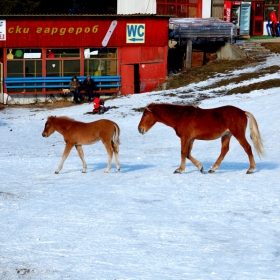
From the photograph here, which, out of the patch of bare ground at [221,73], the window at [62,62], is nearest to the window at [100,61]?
the window at [62,62]

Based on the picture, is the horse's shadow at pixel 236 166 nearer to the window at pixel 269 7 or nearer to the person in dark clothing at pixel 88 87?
the person in dark clothing at pixel 88 87

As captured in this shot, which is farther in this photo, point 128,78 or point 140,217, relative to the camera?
point 128,78

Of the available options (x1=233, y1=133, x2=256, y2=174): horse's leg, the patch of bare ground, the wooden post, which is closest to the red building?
the patch of bare ground

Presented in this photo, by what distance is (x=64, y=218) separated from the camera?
12023 millimetres

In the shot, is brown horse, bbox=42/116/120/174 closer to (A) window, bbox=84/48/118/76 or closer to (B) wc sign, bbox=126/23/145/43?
(A) window, bbox=84/48/118/76

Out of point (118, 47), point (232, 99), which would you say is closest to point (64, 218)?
point (232, 99)

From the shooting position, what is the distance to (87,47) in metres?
34.8

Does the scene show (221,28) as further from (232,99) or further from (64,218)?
(64,218)

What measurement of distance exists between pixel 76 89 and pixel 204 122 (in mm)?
18627

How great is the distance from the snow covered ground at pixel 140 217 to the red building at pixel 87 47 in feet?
48.4

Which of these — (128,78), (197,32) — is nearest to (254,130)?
(128,78)

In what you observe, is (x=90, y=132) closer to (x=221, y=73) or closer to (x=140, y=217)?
(x=140, y=217)

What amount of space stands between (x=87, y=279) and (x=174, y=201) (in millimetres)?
4242

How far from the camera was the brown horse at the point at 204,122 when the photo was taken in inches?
591
